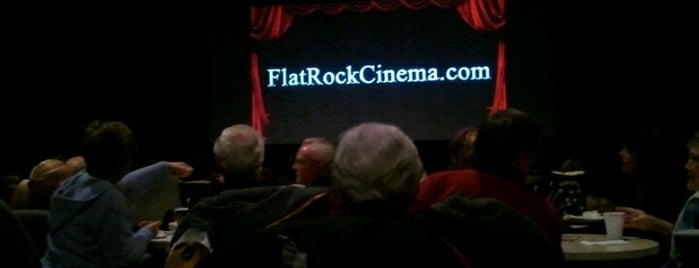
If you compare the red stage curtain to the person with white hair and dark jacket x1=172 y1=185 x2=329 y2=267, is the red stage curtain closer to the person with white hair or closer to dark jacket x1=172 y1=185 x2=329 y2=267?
the person with white hair

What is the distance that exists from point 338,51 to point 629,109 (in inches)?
106

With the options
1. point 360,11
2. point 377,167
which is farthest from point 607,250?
point 360,11

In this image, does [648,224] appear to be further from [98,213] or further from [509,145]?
[98,213]

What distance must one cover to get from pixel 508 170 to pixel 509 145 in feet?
0.22

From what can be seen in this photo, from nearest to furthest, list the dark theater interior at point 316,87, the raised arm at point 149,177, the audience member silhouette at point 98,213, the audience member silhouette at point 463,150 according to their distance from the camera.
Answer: the audience member silhouette at point 98,213
the audience member silhouette at point 463,150
the raised arm at point 149,177
the dark theater interior at point 316,87

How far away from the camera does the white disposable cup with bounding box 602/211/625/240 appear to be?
12.1ft

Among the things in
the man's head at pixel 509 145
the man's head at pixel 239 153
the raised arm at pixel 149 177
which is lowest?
the raised arm at pixel 149 177

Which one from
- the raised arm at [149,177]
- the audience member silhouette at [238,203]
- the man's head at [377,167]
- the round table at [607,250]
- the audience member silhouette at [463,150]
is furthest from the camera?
the raised arm at [149,177]

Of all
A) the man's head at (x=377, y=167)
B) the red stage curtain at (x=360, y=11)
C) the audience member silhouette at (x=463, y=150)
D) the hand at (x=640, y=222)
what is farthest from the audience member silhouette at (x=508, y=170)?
the red stage curtain at (x=360, y=11)

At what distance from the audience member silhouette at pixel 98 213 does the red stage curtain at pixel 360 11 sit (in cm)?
550

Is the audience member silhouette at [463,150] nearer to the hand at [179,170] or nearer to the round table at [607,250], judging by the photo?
the round table at [607,250]

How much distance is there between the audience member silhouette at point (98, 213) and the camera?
3.60 m

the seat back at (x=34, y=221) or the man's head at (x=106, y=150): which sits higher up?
the man's head at (x=106, y=150)

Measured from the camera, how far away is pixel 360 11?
9.09 meters
